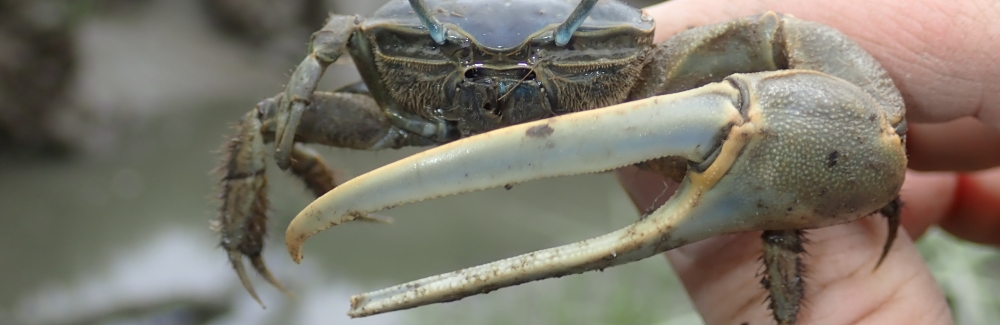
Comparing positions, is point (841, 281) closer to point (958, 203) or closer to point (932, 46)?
point (932, 46)

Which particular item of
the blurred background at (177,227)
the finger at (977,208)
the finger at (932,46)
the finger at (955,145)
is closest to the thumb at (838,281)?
the finger at (932,46)

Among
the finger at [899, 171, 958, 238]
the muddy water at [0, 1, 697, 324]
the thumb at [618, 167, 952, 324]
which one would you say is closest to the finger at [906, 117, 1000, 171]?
the finger at [899, 171, 958, 238]

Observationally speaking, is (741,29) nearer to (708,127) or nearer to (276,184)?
(708,127)

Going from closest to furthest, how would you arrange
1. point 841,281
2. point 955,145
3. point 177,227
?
1. point 841,281
2. point 955,145
3. point 177,227

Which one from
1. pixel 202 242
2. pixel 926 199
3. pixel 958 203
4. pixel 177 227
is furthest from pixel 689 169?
pixel 177 227

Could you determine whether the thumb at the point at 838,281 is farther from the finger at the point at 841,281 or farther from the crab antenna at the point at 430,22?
the crab antenna at the point at 430,22
